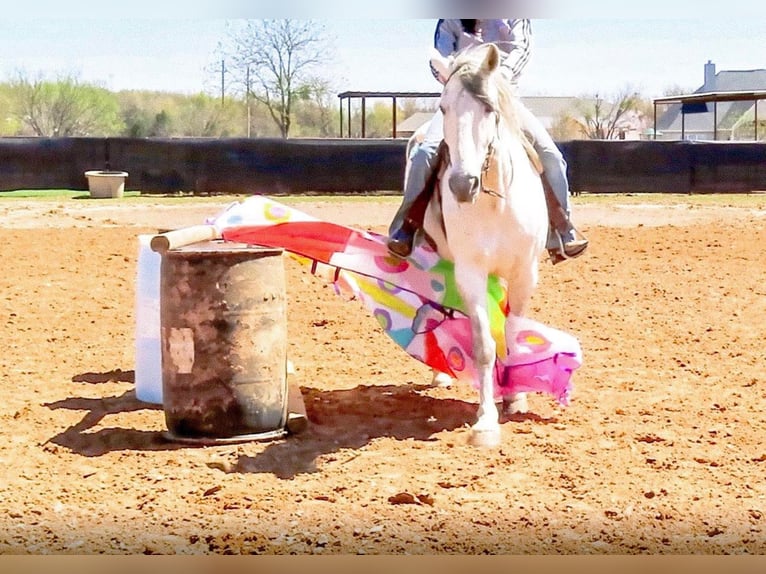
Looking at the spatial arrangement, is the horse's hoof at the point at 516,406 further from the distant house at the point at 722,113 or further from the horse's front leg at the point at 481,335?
the distant house at the point at 722,113

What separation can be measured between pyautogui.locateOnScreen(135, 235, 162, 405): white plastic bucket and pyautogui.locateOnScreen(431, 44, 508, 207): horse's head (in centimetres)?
203

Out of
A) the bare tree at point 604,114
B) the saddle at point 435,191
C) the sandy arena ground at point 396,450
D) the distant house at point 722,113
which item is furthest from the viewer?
the distant house at point 722,113

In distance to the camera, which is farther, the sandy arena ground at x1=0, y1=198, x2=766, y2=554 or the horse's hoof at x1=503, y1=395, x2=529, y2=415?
the horse's hoof at x1=503, y1=395, x2=529, y2=415

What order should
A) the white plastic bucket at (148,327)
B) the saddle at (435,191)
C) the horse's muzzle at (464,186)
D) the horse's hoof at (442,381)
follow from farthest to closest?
the horse's hoof at (442,381)
the white plastic bucket at (148,327)
the saddle at (435,191)
the horse's muzzle at (464,186)

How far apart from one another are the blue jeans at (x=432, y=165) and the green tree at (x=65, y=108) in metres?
8.66

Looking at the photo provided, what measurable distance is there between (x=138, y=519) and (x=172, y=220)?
11188 mm

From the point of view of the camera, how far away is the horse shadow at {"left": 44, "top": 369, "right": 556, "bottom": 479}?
4.91 m

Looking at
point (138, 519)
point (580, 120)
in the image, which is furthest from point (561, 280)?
point (580, 120)

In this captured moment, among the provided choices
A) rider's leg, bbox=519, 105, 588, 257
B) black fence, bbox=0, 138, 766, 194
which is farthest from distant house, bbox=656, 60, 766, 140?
rider's leg, bbox=519, 105, 588, 257

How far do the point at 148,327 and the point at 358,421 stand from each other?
51.8 inches

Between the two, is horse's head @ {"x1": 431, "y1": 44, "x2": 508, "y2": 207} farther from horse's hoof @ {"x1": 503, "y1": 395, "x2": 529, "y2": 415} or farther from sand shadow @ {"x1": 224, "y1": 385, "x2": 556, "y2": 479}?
horse's hoof @ {"x1": 503, "y1": 395, "x2": 529, "y2": 415}

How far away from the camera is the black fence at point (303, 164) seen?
18688 mm

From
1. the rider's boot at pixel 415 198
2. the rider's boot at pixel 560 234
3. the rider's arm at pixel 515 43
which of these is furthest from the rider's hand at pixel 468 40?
the rider's boot at pixel 560 234

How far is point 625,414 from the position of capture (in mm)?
5645
